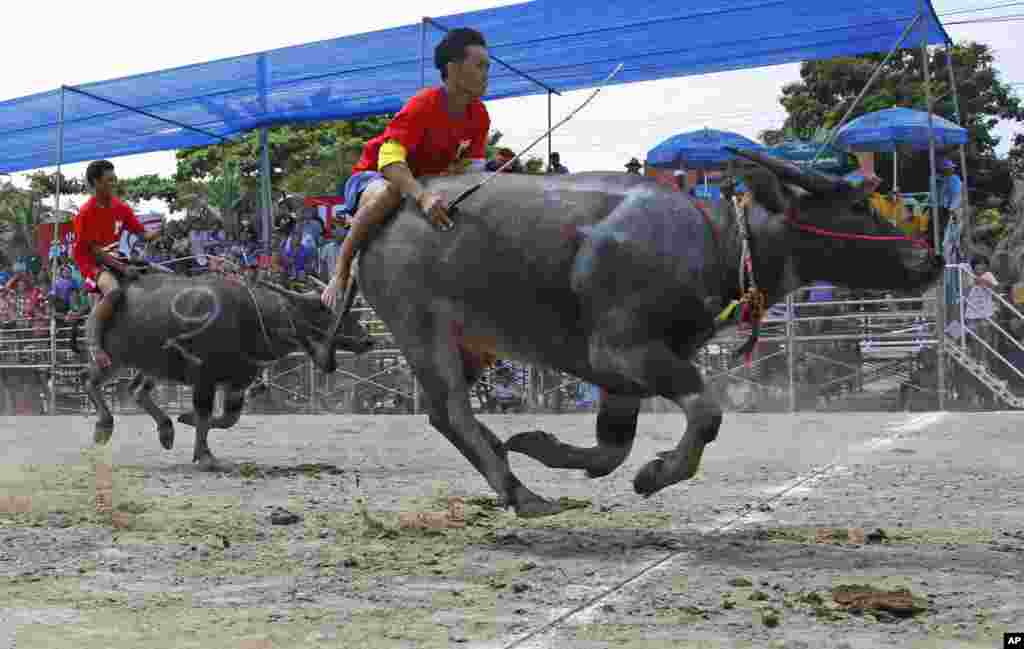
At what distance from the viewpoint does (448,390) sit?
16.0 ft

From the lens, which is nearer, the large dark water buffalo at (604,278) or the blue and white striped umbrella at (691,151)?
the large dark water buffalo at (604,278)

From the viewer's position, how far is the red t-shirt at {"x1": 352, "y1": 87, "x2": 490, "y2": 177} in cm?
502

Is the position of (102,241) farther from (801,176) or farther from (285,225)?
(285,225)

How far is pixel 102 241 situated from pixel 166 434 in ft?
5.18

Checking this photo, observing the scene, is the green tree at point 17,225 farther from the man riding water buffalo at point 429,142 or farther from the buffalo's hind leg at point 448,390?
the buffalo's hind leg at point 448,390

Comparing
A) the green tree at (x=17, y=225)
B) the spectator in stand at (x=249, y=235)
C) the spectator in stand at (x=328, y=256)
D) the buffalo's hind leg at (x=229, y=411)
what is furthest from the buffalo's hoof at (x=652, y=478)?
the green tree at (x=17, y=225)

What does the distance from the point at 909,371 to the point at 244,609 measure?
11.3 meters

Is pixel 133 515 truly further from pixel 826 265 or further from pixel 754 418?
pixel 754 418

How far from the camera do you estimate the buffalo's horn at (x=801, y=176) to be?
14.2ft

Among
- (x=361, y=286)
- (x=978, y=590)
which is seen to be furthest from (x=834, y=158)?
(x=978, y=590)

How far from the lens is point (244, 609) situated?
3.28 meters

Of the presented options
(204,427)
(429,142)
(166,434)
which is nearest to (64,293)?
(166,434)

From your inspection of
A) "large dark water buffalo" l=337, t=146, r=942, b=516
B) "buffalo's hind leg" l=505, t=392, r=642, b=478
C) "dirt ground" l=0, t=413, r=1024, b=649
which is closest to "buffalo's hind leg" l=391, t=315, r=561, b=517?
"large dark water buffalo" l=337, t=146, r=942, b=516

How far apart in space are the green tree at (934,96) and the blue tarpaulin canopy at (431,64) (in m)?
16.5
